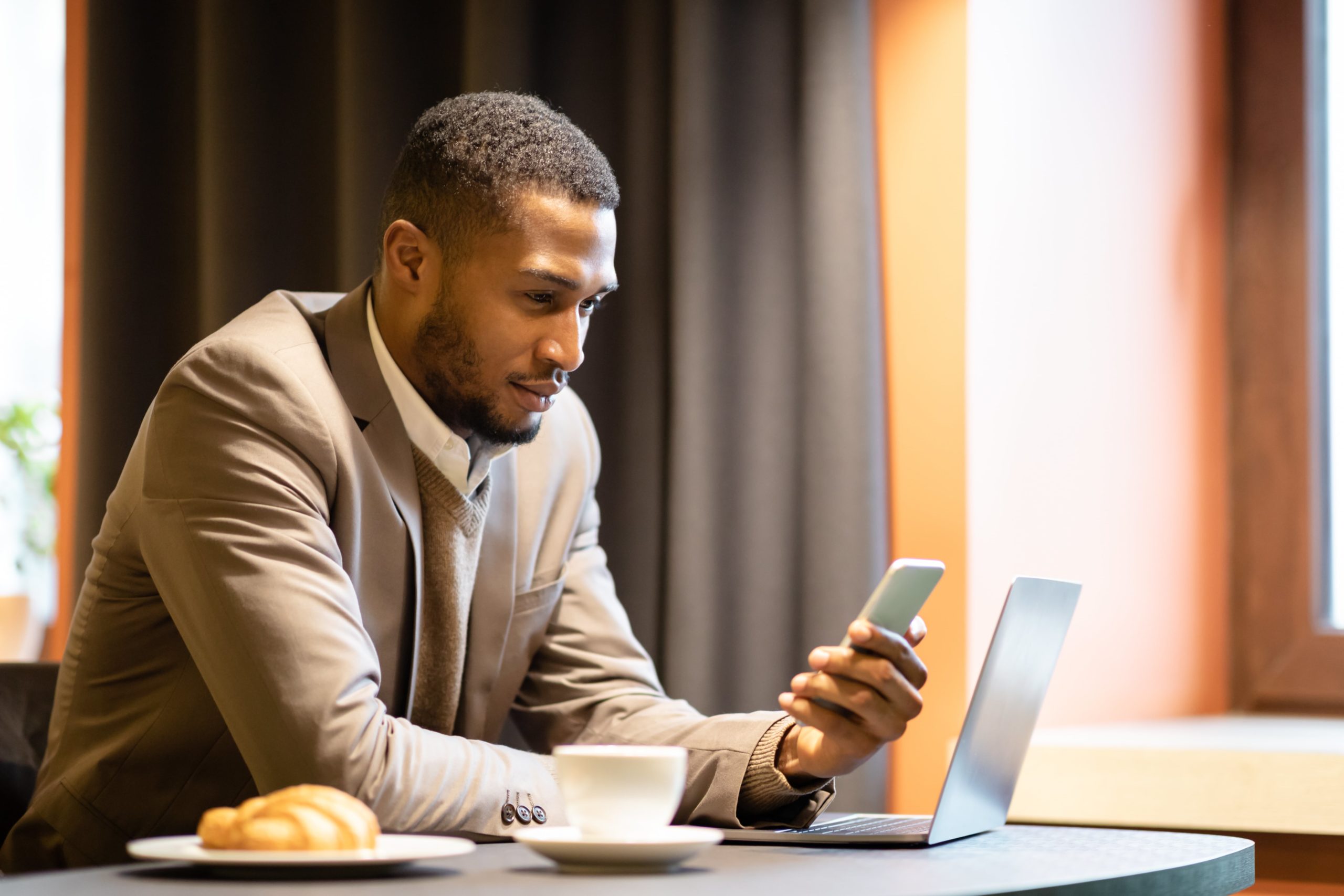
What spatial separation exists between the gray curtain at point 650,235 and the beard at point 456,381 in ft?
1.96

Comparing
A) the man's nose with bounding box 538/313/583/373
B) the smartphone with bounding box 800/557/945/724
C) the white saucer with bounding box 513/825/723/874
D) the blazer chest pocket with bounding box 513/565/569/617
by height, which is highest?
the man's nose with bounding box 538/313/583/373

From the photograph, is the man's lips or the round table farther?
the man's lips

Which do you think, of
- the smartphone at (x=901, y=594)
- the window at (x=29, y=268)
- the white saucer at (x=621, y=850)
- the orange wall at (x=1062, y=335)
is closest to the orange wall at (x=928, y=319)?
the orange wall at (x=1062, y=335)

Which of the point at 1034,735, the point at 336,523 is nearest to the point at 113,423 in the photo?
the point at 336,523

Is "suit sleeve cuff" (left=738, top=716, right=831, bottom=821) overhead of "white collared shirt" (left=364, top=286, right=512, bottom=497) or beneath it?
beneath

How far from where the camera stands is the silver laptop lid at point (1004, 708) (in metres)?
1.08

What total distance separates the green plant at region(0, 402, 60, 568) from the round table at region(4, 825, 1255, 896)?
2.22 meters

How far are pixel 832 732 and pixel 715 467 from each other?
0.92 m

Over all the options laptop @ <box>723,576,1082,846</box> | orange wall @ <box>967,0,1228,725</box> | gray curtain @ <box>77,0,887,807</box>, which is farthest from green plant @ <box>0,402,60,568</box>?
laptop @ <box>723,576,1082,846</box>

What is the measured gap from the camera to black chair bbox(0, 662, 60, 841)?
4.86 feet

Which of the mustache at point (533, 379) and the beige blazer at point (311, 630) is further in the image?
the mustache at point (533, 379)

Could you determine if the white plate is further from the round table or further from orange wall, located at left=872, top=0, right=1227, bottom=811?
orange wall, located at left=872, top=0, right=1227, bottom=811

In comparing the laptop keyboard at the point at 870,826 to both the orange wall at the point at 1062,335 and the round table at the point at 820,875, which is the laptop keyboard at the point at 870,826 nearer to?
the round table at the point at 820,875

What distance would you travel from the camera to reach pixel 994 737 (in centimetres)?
115
